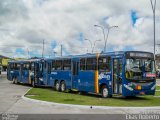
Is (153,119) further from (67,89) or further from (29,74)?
(29,74)

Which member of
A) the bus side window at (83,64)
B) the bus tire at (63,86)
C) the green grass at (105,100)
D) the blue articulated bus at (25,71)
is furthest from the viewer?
the blue articulated bus at (25,71)

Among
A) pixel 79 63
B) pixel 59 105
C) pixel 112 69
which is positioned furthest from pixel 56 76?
pixel 59 105

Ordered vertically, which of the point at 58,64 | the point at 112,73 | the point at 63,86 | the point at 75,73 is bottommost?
the point at 63,86

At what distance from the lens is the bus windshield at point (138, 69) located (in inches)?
832

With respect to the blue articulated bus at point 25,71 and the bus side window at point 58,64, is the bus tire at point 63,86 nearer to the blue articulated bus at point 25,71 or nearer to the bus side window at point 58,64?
the bus side window at point 58,64

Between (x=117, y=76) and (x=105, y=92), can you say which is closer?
(x=117, y=76)

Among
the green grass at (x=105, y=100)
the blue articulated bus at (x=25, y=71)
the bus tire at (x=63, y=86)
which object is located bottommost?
the green grass at (x=105, y=100)

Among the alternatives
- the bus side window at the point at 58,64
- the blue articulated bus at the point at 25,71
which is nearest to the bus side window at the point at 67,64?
the bus side window at the point at 58,64

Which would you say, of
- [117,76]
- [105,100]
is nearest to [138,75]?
[117,76]

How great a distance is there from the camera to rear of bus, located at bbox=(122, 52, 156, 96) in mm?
21047

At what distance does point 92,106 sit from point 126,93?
444 centimetres

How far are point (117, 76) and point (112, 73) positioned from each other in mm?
540

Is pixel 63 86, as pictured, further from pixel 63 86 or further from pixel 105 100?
pixel 105 100

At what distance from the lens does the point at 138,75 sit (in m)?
21.3
